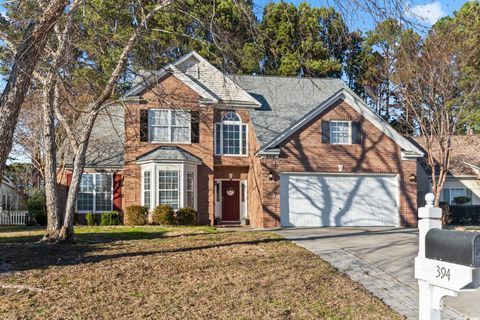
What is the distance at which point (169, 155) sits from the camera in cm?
2080

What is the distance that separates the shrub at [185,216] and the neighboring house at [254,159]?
53 cm

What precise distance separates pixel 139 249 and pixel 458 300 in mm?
6813

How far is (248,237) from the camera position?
13.9 meters

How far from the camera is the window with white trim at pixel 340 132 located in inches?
797

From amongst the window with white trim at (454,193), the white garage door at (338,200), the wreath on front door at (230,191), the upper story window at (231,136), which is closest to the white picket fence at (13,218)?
the wreath on front door at (230,191)

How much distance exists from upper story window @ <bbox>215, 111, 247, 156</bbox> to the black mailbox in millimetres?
18894

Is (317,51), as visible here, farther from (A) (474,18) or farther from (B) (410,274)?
(B) (410,274)

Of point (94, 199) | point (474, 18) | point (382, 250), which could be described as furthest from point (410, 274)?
point (474, 18)

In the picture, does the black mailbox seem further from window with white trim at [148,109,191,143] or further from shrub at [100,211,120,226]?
shrub at [100,211,120,226]

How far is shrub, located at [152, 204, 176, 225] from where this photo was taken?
20203 mm

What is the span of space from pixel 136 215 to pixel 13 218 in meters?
9.69

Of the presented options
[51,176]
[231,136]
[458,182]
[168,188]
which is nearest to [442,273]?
[51,176]

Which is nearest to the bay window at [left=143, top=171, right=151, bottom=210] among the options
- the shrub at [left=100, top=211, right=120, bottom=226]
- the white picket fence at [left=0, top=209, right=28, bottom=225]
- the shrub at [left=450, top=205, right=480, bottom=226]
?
the shrub at [left=100, top=211, right=120, bottom=226]

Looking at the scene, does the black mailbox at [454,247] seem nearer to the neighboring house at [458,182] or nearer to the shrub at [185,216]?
the shrub at [185,216]
